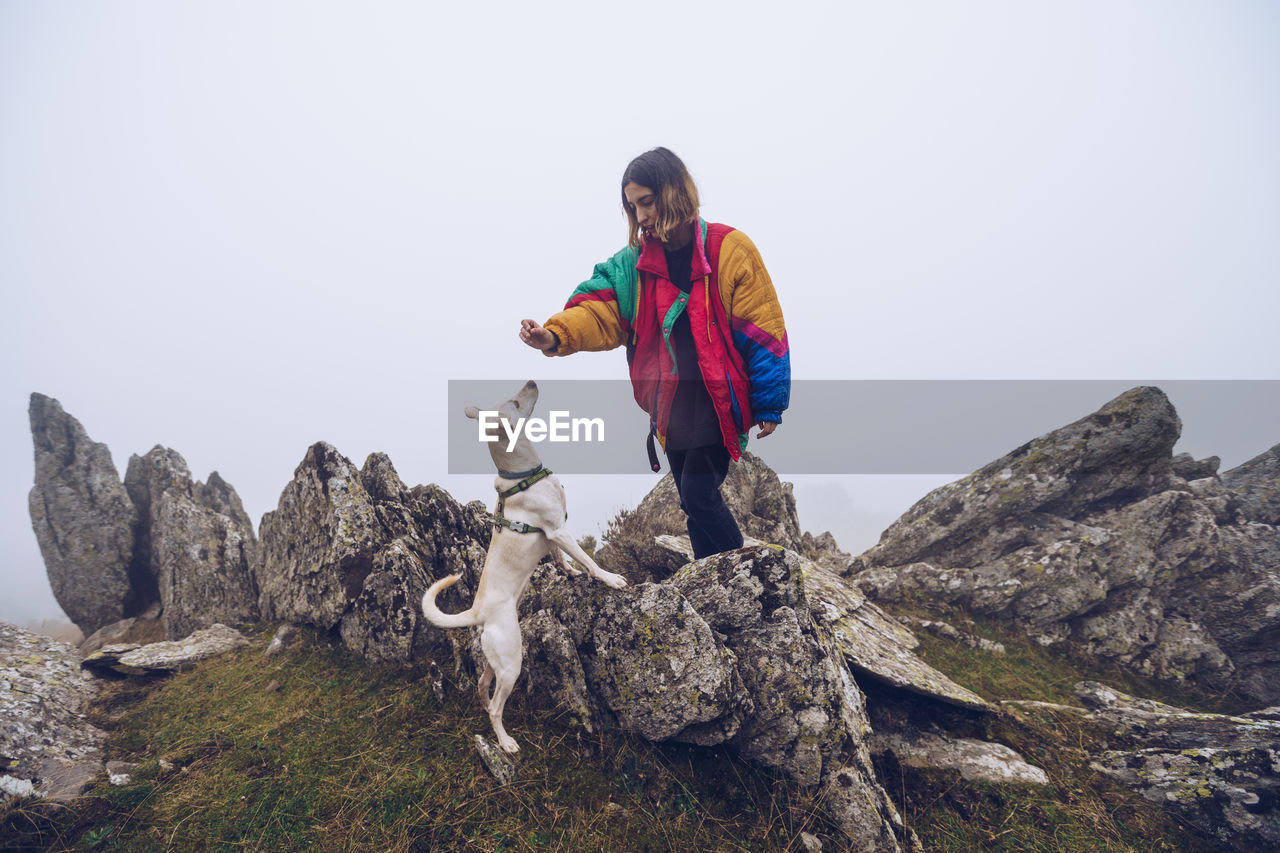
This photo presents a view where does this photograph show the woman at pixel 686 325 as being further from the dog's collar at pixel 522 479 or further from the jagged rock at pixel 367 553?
the jagged rock at pixel 367 553

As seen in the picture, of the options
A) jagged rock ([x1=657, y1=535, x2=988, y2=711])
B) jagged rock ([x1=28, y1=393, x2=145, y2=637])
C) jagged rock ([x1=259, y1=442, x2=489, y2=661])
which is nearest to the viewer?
jagged rock ([x1=657, y1=535, x2=988, y2=711])

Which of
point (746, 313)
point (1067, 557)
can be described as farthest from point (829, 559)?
point (746, 313)

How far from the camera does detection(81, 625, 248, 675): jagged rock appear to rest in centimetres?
531

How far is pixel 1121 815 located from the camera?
3.98m

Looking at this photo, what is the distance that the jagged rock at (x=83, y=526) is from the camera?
8172mm

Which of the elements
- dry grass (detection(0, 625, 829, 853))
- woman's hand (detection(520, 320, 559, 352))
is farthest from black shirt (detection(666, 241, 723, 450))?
dry grass (detection(0, 625, 829, 853))

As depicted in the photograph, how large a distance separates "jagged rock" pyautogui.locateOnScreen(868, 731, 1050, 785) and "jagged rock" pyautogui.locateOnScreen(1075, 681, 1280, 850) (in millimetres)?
896

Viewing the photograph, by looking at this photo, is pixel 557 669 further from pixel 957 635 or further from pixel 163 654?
pixel 957 635

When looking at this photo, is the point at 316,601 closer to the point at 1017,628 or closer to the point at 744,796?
the point at 744,796

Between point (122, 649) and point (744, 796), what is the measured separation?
7.27m

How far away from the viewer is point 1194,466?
30.0 ft

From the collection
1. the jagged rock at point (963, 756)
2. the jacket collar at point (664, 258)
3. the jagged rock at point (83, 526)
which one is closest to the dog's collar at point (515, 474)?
the jacket collar at point (664, 258)

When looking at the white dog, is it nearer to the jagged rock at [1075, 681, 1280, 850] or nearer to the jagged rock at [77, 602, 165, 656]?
the jagged rock at [1075, 681, 1280, 850]

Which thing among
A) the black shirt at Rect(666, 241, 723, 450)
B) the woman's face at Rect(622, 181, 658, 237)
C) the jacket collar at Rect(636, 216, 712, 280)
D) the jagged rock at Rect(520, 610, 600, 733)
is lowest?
the jagged rock at Rect(520, 610, 600, 733)
